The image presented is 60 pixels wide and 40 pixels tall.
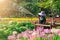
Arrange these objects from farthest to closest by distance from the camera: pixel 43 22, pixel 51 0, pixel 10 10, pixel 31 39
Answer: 1. pixel 10 10
2. pixel 51 0
3. pixel 43 22
4. pixel 31 39

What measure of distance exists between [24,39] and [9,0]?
10706mm

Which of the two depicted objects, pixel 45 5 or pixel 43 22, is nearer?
pixel 43 22

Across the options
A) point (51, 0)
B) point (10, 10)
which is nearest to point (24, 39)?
point (51, 0)

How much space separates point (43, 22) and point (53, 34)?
217 inches

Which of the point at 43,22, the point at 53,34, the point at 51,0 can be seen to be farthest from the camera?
the point at 51,0

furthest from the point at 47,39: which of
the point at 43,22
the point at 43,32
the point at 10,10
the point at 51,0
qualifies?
the point at 10,10

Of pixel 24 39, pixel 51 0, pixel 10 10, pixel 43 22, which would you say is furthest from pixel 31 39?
pixel 10 10

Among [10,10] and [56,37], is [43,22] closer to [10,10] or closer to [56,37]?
[10,10]

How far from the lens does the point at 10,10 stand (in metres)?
15.2

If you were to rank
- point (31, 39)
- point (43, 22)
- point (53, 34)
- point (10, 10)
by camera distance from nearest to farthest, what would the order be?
point (31, 39)
point (53, 34)
point (43, 22)
point (10, 10)

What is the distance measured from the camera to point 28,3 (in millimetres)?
14664

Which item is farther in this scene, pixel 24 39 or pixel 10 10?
pixel 10 10

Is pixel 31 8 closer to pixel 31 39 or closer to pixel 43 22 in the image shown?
pixel 43 22

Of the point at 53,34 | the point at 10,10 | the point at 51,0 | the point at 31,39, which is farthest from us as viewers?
the point at 10,10
